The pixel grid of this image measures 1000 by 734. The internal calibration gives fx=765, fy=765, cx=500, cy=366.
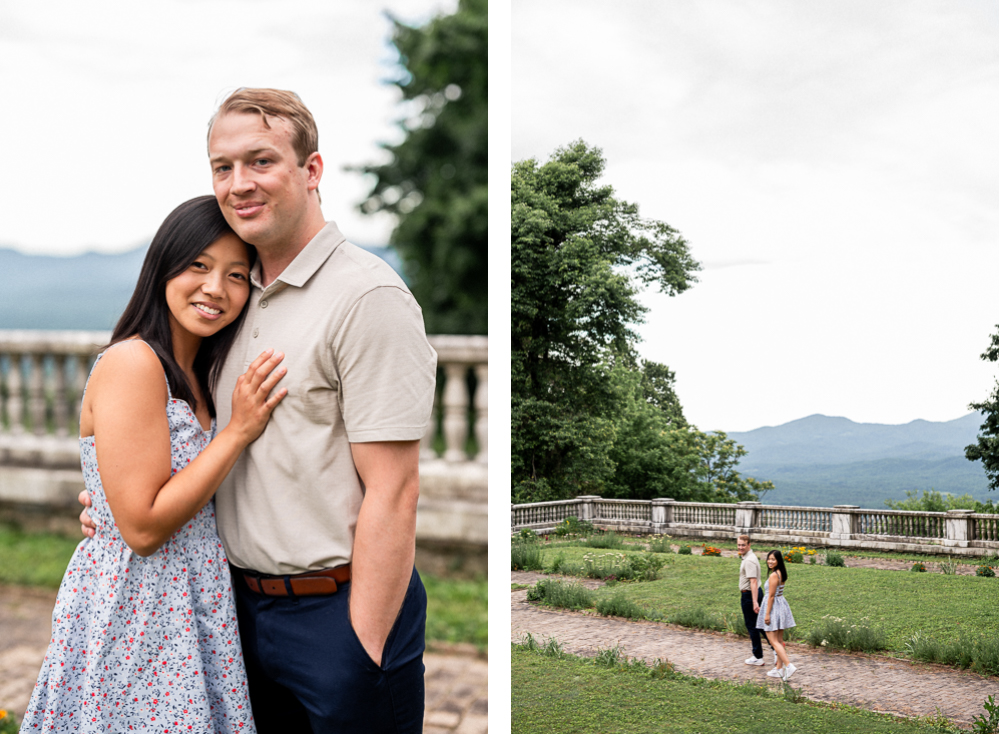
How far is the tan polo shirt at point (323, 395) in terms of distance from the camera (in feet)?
5.11

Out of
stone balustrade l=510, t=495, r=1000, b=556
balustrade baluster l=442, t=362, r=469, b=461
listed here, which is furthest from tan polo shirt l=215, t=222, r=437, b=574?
balustrade baluster l=442, t=362, r=469, b=461

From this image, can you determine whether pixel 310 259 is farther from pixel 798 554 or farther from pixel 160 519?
pixel 798 554

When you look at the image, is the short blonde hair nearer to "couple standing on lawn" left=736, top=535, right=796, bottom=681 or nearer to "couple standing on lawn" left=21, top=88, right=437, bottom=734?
"couple standing on lawn" left=21, top=88, right=437, bottom=734

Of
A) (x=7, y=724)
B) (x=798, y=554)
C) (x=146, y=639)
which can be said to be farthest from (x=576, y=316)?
(x=7, y=724)

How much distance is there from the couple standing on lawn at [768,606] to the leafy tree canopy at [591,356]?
286 millimetres

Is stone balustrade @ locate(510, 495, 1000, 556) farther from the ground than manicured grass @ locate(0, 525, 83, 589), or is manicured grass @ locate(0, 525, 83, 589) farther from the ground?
stone balustrade @ locate(510, 495, 1000, 556)

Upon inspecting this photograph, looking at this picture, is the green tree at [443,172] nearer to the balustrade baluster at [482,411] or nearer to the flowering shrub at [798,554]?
the balustrade baluster at [482,411]

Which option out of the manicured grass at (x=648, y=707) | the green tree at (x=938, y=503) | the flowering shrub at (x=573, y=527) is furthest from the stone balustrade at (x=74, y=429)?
the green tree at (x=938, y=503)

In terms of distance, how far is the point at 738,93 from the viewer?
304cm

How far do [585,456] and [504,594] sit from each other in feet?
2.26

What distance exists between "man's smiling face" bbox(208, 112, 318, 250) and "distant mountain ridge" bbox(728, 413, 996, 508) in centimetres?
216

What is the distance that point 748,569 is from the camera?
9.86 ft

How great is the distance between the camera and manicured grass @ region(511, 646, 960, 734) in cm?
279

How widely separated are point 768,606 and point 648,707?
608 mm
